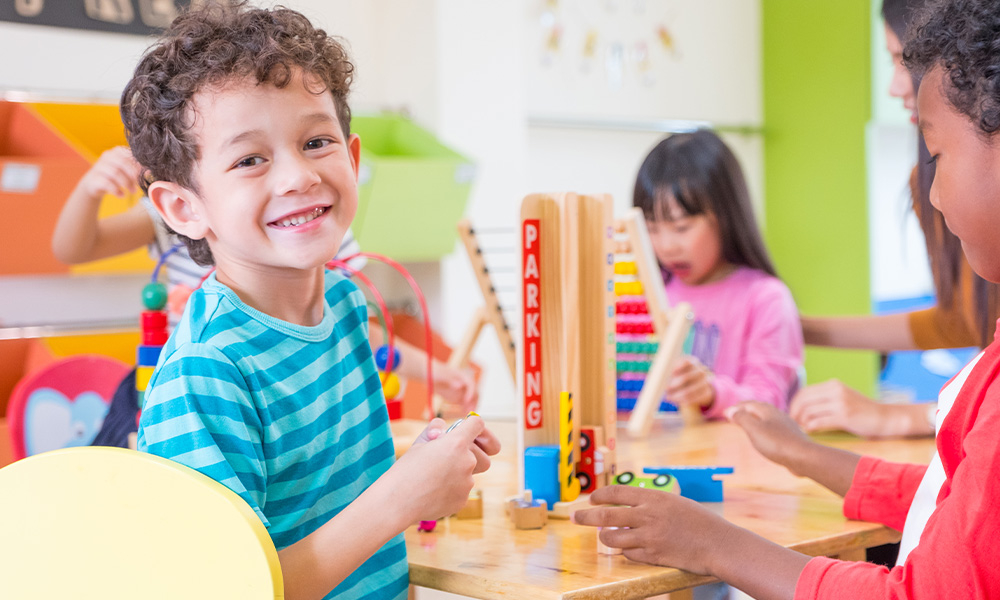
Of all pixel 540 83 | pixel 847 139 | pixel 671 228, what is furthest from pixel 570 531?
pixel 847 139

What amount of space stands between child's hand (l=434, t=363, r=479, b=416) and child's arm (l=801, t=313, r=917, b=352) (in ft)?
2.50

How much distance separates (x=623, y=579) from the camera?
909 millimetres

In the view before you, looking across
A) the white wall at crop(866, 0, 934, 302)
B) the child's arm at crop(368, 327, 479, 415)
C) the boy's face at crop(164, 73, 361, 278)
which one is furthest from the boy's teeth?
the white wall at crop(866, 0, 934, 302)

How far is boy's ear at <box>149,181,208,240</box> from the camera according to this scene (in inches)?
36.7

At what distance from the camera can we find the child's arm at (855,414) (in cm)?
161

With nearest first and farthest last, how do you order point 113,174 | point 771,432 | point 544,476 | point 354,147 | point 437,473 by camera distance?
point 437,473 → point 354,147 → point 544,476 → point 771,432 → point 113,174

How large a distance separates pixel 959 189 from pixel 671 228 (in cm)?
156

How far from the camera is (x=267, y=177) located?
2.91 feet

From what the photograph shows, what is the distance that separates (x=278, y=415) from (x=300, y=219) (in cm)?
19

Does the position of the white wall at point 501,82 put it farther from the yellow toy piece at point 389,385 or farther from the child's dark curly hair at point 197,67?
the child's dark curly hair at point 197,67

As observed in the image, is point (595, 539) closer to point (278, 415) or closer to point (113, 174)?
point (278, 415)

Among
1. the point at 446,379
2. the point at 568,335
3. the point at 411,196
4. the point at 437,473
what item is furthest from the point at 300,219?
the point at 411,196

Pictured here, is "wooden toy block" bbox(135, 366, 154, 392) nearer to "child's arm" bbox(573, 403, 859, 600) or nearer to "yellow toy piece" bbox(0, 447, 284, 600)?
"yellow toy piece" bbox(0, 447, 284, 600)

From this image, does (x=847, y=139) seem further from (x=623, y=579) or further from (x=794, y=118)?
(x=623, y=579)
